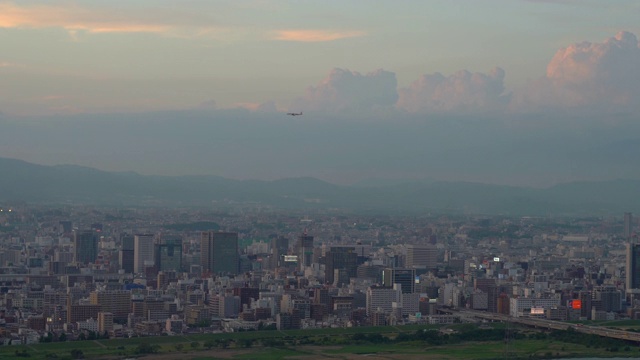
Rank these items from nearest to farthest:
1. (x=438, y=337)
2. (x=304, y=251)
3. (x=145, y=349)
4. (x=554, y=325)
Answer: (x=145, y=349)
(x=438, y=337)
(x=554, y=325)
(x=304, y=251)

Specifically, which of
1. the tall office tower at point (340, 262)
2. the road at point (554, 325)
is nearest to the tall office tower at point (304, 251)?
the tall office tower at point (340, 262)

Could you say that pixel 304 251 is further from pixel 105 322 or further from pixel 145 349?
pixel 145 349

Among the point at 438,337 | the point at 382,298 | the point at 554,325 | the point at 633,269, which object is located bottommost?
the point at 438,337

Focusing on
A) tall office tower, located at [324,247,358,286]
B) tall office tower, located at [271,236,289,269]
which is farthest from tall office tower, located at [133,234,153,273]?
tall office tower, located at [324,247,358,286]

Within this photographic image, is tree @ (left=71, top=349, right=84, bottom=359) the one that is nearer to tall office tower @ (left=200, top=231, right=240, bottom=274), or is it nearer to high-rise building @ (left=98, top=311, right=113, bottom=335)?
high-rise building @ (left=98, top=311, right=113, bottom=335)

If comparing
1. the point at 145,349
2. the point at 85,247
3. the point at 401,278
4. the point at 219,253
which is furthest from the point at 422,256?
the point at 145,349

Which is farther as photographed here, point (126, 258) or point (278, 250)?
point (278, 250)

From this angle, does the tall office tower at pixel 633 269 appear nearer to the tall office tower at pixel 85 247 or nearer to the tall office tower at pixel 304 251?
the tall office tower at pixel 304 251
